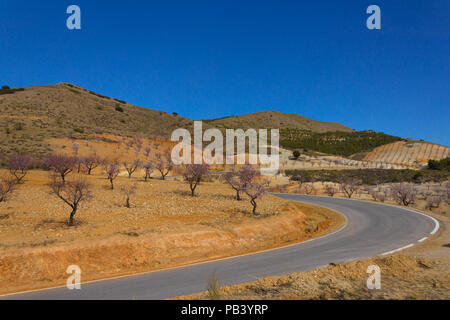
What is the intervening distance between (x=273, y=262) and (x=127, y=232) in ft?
27.0

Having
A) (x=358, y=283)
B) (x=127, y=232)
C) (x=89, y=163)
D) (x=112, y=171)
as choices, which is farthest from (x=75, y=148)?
(x=358, y=283)

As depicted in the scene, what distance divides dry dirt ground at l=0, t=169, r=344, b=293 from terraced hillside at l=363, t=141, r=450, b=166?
7606cm

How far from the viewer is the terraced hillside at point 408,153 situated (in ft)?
277

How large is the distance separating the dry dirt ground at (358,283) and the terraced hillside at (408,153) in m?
85.5

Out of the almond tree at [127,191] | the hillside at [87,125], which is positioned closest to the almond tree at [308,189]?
the almond tree at [127,191]

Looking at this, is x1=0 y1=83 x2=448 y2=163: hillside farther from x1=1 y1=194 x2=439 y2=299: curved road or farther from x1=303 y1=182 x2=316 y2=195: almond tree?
x1=1 y1=194 x2=439 y2=299: curved road

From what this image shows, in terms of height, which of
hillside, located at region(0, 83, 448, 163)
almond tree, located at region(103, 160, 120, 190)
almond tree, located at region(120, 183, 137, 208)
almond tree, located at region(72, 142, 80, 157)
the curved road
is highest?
hillside, located at region(0, 83, 448, 163)

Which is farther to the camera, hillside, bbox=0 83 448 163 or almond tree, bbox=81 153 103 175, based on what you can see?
hillside, bbox=0 83 448 163

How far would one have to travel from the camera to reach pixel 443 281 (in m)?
8.58

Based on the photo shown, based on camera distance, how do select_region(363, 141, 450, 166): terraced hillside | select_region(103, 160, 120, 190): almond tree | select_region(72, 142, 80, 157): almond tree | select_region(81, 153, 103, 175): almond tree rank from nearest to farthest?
select_region(103, 160, 120, 190): almond tree, select_region(81, 153, 103, 175): almond tree, select_region(72, 142, 80, 157): almond tree, select_region(363, 141, 450, 166): terraced hillside

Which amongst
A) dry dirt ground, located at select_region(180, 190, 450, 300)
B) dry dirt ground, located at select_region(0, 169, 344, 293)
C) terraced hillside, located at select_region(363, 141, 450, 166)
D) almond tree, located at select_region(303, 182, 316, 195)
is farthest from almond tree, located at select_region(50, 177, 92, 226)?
terraced hillside, located at select_region(363, 141, 450, 166)

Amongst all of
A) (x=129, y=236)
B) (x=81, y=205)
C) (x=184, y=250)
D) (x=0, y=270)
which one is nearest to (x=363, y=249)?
(x=184, y=250)

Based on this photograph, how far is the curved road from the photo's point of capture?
927 centimetres
